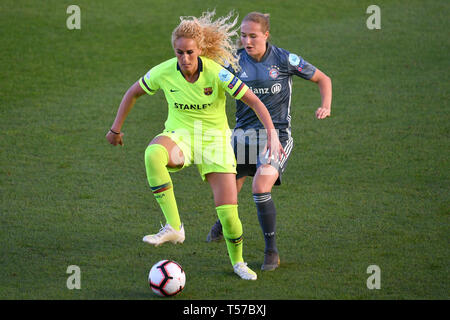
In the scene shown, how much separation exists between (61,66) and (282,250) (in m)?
7.49

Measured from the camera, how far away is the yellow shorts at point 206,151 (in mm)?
5918

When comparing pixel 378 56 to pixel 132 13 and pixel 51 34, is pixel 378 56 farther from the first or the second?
pixel 51 34

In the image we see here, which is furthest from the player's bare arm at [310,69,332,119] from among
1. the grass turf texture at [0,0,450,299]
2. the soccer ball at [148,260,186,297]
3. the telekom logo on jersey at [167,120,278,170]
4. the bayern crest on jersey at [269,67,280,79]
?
the soccer ball at [148,260,186,297]

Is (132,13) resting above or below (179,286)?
above

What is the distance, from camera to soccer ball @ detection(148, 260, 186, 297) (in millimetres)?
5359

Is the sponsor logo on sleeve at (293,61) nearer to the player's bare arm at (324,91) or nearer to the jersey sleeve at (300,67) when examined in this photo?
the jersey sleeve at (300,67)

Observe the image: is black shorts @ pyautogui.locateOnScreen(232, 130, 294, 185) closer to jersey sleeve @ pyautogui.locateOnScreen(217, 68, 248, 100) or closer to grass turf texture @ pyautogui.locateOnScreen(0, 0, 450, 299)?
grass turf texture @ pyautogui.locateOnScreen(0, 0, 450, 299)

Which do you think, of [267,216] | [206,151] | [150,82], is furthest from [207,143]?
[267,216]

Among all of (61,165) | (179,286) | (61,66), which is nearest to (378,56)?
(61,66)

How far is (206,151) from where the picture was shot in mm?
5984

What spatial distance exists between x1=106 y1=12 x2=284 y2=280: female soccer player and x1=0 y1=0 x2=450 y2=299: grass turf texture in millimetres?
484

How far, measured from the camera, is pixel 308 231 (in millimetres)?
6969

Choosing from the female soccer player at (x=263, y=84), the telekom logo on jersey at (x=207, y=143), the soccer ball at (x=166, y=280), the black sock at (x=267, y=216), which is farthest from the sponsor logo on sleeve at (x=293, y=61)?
the soccer ball at (x=166, y=280)

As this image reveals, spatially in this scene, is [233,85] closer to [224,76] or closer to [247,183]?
[224,76]
